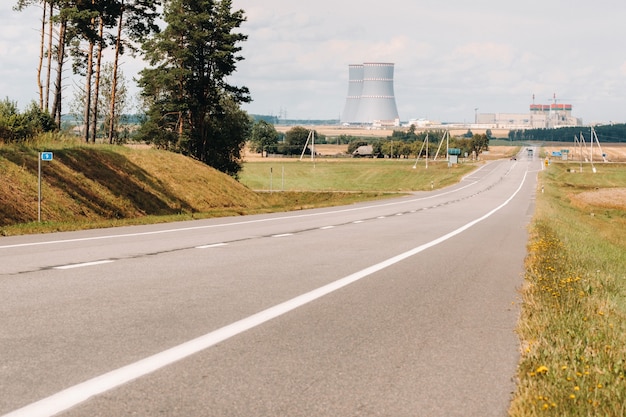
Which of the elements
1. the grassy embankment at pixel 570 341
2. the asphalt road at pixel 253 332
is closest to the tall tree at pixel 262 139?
the asphalt road at pixel 253 332

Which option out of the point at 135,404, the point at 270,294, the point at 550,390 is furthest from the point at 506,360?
the point at 270,294

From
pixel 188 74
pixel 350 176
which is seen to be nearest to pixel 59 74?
pixel 188 74

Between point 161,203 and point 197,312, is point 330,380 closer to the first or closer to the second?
point 197,312

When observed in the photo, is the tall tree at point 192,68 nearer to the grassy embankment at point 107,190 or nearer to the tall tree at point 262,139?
the grassy embankment at point 107,190

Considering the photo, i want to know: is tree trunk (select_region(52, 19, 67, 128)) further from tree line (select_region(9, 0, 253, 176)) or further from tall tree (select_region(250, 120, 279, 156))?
tall tree (select_region(250, 120, 279, 156))

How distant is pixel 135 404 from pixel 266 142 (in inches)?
7496

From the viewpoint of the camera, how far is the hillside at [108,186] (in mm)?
24156

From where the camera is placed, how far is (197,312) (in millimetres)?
7797

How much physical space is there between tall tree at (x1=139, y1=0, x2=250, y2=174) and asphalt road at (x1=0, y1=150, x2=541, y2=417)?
169 ft

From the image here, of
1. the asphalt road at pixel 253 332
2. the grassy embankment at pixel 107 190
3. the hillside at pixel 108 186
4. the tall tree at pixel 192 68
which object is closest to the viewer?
the asphalt road at pixel 253 332

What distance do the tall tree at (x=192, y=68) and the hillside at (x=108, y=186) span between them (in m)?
22.1

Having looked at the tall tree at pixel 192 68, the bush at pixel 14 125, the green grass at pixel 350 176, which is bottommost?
the green grass at pixel 350 176

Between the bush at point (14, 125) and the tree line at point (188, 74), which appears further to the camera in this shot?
the tree line at point (188, 74)

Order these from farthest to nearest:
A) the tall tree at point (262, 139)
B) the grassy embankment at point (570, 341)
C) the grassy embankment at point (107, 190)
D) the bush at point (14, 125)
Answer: the tall tree at point (262, 139), the bush at point (14, 125), the grassy embankment at point (107, 190), the grassy embankment at point (570, 341)
